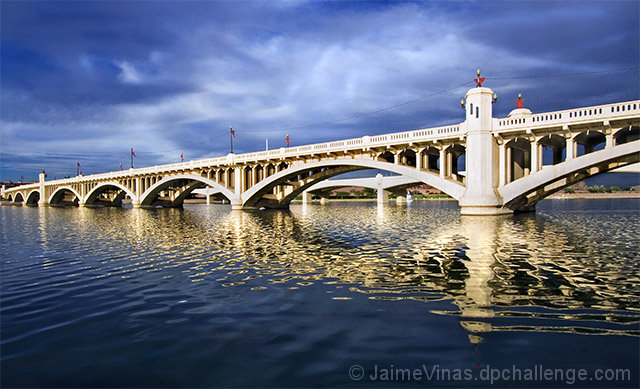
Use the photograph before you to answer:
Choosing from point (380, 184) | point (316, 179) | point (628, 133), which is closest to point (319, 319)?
point (628, 133)

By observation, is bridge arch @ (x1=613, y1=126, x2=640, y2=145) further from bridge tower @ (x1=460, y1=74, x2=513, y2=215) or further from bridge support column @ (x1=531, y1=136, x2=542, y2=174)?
bridge tower @ (x1=460, y1=74, x2=513, y2=215)

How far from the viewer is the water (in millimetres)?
5051

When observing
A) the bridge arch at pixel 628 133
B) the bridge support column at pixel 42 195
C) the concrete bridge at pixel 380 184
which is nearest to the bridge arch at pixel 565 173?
the bridge arch at pixel 628 133

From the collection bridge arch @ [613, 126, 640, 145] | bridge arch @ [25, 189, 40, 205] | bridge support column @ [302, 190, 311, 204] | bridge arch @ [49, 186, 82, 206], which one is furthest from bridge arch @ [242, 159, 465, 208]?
bridge arch @ [25, 189, 40, 205]

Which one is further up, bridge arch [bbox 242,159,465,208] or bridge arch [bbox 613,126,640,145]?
bridge arch [bbox 613,126,640,145]

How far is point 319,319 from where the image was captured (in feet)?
23.1

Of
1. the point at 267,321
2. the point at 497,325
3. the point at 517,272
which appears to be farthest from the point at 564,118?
the point at 267,321

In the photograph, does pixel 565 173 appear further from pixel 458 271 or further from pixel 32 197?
pixel 32 197

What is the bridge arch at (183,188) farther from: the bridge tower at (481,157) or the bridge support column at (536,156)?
the bridge support column at (536,156)

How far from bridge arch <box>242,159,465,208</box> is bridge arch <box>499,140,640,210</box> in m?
4.58

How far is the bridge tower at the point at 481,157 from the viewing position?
34375 mm

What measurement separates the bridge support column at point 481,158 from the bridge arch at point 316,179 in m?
1.68

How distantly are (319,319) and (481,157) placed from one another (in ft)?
102

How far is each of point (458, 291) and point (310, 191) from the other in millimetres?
95236
